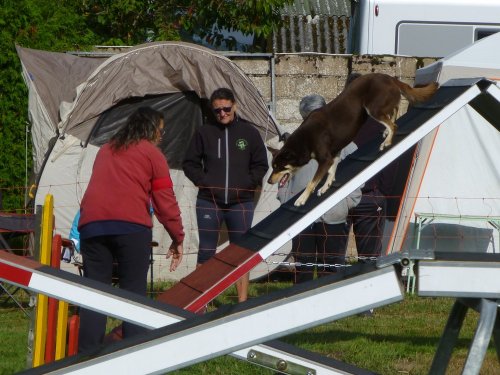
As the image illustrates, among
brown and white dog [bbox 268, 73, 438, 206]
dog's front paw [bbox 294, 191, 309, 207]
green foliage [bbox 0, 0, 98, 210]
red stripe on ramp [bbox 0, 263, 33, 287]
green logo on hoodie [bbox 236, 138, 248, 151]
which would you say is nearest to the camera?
red stripe on ramp [bbox 0, 263, 33, 287]

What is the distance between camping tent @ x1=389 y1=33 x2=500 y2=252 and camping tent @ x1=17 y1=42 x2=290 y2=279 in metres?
1.40

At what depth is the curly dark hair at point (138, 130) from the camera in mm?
6070

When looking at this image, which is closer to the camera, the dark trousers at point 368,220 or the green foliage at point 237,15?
the dark trousers at point 368,220

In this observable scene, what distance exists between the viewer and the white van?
11.2 meters

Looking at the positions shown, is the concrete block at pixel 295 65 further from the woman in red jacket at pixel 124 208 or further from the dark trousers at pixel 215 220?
the woman in red jacket at pixel 124 208

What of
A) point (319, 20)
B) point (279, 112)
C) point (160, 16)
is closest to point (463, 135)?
point (279, 112)

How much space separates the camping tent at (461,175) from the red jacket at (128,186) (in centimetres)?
364

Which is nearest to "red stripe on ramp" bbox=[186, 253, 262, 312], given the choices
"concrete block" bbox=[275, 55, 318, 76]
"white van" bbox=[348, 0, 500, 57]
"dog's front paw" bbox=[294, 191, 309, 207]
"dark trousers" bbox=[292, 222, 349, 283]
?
"dog's front paw" bbox=[294, 191, 309, 207]

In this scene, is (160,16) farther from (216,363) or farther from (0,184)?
(216,363)

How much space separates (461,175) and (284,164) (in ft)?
12.0

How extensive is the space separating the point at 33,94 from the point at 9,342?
11.4 ft

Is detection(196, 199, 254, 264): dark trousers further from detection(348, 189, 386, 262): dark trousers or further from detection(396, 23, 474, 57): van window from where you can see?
detection(396, 23, 474, 57): van window

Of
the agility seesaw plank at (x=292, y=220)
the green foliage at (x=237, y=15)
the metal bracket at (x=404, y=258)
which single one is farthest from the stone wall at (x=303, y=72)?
the metal bracket at (x=404, y=258)

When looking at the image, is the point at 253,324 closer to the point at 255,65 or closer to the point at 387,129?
the point at 387,129
